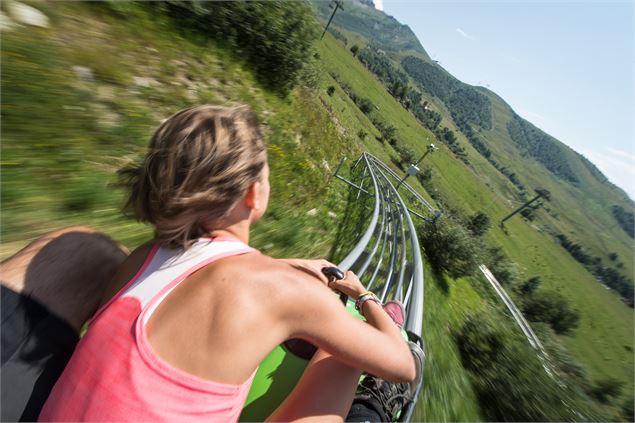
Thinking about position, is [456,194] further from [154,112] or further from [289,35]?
[154,112]

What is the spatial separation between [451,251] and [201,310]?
27.1 feet

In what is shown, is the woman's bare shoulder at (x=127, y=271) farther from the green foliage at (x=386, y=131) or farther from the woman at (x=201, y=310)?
the green foliage at (x=386, y=131)

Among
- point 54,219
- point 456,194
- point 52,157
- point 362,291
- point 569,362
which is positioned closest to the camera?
point 362,291

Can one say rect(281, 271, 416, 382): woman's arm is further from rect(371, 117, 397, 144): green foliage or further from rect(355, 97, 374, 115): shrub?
rect(355, 97, 374, 115): shrub

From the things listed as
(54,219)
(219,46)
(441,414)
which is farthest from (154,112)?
(441,414)

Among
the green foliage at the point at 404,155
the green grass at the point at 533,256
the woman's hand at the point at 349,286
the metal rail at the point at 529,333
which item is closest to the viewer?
the woman's hand at the point at 349,286

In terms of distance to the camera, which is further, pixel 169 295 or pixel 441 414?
pixel 441 414

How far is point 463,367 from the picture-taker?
5.17 metres

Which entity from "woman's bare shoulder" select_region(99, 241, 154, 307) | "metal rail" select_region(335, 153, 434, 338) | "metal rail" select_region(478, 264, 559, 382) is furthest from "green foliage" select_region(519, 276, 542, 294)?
"woman's bare shoulder" select_region(99, 241, 154, 307)

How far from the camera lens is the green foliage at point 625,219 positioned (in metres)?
174

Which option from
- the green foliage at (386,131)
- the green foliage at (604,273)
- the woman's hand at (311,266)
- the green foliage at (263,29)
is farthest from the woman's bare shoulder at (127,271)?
the green foliage at (604,273)

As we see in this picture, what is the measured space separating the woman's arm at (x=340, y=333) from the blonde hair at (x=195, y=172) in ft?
1.78

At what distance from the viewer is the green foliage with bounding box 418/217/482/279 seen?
8.13 meters

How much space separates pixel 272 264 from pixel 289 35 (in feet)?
23.9
